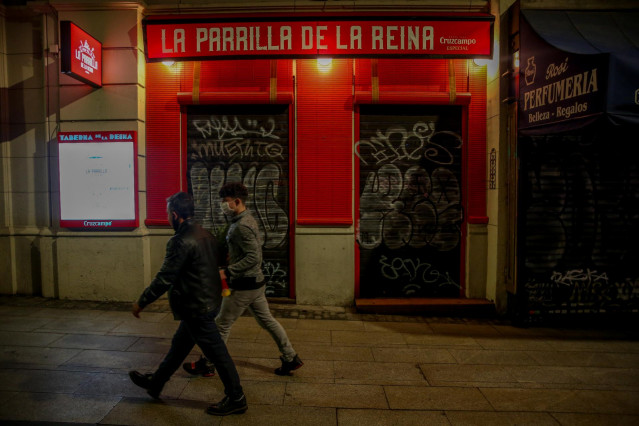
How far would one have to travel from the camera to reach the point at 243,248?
14.1ft

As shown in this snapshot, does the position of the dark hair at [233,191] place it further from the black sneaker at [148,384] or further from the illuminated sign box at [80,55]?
the illuminated sign box at [80,55]

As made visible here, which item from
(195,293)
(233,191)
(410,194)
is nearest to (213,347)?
(195,293)

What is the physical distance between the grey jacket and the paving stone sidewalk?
1.19 metres

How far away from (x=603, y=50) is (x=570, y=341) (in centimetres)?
390

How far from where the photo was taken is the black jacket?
12.2 ft

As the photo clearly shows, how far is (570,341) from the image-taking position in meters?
5.89

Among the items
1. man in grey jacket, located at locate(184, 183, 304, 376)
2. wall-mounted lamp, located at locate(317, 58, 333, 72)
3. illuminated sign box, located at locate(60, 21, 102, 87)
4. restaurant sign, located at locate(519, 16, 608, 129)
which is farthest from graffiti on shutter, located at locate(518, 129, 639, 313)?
illuminated sign box, located at locate(60, 21, 102, 87)

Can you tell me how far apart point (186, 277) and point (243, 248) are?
0.70 meters

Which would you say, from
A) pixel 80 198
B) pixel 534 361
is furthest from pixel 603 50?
pixel 80 198

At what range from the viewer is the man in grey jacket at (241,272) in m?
4.30

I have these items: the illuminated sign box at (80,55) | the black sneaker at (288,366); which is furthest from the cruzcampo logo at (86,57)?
the black sneaker at (288,366)

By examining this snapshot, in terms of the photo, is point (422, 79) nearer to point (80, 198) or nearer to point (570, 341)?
point (570, 341)

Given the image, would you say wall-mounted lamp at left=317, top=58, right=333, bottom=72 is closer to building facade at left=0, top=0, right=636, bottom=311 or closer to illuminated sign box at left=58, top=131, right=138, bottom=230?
building facade at left=0, top=0, right=636, bottom=311

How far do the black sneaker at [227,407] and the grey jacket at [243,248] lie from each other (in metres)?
1.09
